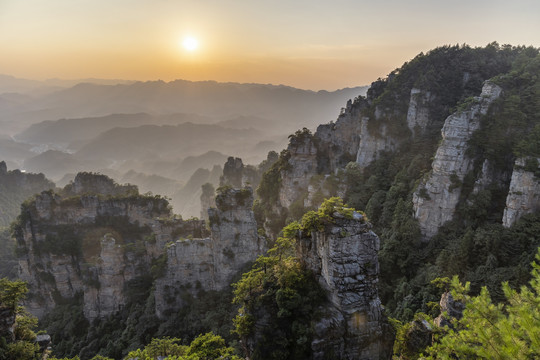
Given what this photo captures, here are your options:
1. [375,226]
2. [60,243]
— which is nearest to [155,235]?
[60,243]

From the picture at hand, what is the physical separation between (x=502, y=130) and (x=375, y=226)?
571 inches

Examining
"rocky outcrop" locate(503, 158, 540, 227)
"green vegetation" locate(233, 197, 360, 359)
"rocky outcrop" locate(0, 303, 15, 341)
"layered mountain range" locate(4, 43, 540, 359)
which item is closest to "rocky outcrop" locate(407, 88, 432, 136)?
"layered mountain range" locate(4, 43, 540, 359)

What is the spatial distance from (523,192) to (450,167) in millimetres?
5882

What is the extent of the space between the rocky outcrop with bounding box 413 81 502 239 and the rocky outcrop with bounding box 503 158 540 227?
4.35 m

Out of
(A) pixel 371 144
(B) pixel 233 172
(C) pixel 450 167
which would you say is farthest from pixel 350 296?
(B) pixel 233 172

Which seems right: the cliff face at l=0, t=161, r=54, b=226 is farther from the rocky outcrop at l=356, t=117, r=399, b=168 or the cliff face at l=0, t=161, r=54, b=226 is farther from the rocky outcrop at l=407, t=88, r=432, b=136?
the rocky outcrop at l=407, t=88, r=432, b=136

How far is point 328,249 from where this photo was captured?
15.7 m

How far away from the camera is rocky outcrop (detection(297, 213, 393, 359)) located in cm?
1535

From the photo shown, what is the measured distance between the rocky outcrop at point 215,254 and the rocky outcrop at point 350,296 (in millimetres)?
17301

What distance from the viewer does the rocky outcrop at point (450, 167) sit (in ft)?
94.6

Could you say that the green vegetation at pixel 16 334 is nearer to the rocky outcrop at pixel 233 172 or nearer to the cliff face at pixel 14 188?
the rocky outcrop at pixel 233 172

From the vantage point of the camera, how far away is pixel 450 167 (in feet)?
95.2

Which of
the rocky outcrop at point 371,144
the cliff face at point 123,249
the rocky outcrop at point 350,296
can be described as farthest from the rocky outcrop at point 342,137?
the rocky outcrop at point 350,296

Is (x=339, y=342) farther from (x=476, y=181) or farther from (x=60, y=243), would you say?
(x=60, y=243)
